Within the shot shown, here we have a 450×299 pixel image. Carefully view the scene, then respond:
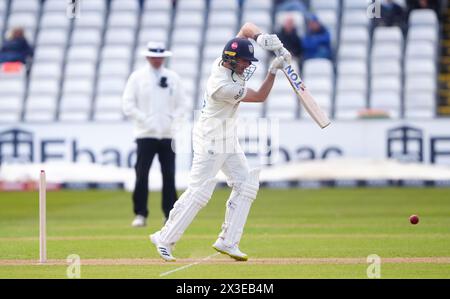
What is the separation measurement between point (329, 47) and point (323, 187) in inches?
136

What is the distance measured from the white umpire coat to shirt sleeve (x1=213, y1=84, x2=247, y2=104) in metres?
4.55

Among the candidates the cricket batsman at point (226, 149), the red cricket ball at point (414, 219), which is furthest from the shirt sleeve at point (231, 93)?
the red cricket ball at point (414, 219)

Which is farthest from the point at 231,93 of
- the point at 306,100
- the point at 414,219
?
the point at 414,219

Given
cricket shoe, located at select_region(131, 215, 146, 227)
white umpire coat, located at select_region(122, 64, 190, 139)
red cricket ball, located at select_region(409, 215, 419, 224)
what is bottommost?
cricket shoe, located at select_region(131, 215, 146, 227)

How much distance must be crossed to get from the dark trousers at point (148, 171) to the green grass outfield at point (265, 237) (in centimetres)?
38

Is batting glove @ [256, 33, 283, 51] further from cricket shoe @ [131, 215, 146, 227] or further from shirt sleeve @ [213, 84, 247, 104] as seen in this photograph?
cricket shoe @ [131, 215, 146, 227]

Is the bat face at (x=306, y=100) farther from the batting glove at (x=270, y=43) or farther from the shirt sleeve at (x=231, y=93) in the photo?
the shirt sleeve at (x=231, y=93)

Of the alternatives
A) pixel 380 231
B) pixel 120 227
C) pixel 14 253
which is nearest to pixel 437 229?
pixel 380 231

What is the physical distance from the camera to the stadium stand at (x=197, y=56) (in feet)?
78.4

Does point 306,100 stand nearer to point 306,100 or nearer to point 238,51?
point 306,100

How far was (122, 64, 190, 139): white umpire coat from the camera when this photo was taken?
1483 cm

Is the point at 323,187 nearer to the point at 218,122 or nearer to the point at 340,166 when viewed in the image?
the point at 340,166

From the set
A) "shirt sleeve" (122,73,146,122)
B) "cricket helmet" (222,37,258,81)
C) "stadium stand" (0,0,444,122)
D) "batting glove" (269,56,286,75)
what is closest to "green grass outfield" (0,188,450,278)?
"shirt sleeve" (122,73,146,122)
